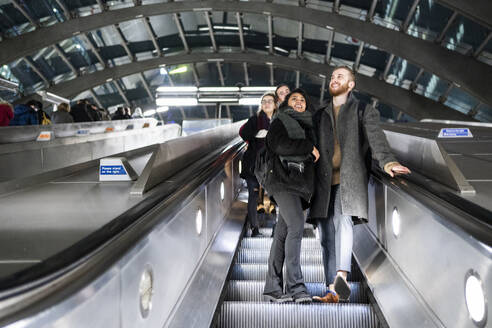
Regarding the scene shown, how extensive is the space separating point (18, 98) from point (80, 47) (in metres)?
4.67

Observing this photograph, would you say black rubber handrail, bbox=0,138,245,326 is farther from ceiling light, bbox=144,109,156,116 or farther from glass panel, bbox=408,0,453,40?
ceiling light, bbox=144,109,156,116

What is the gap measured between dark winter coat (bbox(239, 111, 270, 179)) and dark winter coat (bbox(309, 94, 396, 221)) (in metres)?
1.40

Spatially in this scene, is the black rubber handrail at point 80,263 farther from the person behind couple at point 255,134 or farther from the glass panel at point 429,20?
the glass panel at point 429,20

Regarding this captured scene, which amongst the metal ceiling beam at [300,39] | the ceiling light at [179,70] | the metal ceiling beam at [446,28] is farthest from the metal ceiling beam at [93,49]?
the metal ceiling beam at [446,28]

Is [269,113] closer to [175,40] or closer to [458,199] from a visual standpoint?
[458,199]

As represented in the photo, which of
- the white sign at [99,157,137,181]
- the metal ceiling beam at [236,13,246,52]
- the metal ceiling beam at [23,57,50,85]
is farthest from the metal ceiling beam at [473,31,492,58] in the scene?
the metal ceiling beam at [23,57,50,85]

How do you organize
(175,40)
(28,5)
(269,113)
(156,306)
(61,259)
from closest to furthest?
(61,259)
(156,306)
(269,113)
(28,5)
(175,40)

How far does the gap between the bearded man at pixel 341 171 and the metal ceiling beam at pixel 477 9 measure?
516 inches

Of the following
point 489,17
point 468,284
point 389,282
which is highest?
point 489,17

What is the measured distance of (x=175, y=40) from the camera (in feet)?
87.0

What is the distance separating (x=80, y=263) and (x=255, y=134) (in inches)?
154

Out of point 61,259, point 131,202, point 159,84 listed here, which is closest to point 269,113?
point 131,202

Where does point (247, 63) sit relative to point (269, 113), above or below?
above

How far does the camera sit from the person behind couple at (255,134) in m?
5.20
